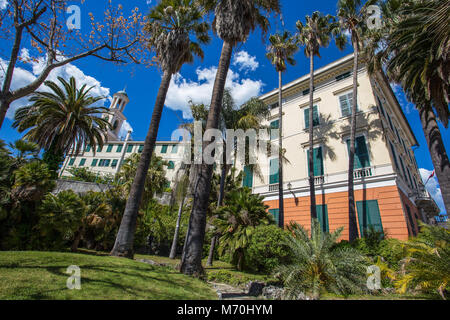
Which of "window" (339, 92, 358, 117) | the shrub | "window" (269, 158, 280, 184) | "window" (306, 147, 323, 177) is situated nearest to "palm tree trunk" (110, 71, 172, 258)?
the shrub

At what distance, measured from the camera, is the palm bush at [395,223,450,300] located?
17.8 ft

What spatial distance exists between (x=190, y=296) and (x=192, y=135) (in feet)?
47.4

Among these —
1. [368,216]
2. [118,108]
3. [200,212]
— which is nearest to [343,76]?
[368,216]

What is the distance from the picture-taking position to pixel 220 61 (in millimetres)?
9188

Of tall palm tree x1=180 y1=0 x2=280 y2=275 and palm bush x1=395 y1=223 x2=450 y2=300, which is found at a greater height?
tall palm tree x1=180 y1=0 x2=280 y2=275

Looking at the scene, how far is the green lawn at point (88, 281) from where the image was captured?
10.3 ft

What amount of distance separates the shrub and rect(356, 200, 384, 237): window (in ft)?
19.3

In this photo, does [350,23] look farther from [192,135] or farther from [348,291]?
[348,291]

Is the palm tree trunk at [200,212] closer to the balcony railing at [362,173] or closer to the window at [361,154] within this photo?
the balcony railing at [362,173]

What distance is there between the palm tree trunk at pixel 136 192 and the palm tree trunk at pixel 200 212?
238 cm

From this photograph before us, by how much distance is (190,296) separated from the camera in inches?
173

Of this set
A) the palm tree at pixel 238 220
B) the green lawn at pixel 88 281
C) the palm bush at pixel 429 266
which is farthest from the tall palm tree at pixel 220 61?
the palm bush at pixel 429 266

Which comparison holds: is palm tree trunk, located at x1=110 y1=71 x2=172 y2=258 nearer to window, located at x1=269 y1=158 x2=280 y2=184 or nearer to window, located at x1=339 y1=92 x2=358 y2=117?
window, located at x1=269 y1=158 x2=280 y2=184

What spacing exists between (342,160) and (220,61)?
11.7 metres
